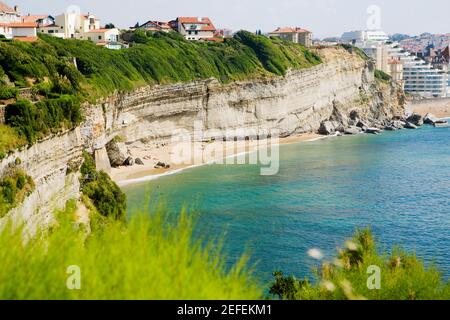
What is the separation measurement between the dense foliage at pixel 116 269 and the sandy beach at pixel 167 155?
121 feet

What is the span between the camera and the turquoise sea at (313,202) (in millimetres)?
31156

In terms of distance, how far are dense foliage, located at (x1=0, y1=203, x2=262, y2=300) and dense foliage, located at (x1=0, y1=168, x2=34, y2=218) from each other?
47.0ft

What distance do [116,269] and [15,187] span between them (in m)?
18.2

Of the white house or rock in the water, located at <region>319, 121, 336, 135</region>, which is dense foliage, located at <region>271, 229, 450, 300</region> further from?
rock in the water, located at <region>319, 121, 336, 135</region>

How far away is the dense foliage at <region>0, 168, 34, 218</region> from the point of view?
81.1ft

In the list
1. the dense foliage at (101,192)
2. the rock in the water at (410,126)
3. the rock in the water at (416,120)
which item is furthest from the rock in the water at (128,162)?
the rock in the water at (416,120)

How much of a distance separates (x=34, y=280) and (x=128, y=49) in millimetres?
58184

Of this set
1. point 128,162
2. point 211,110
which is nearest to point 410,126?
point 211,110

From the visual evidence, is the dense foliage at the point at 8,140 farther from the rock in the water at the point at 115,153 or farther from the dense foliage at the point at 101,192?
the rock in the water at the point at 115,153

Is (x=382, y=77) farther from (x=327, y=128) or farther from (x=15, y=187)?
(x=15, y=187)

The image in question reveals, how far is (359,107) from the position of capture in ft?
310

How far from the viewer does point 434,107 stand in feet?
366

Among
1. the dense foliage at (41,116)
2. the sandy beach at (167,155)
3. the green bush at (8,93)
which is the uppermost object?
the green bush at (8,93)
